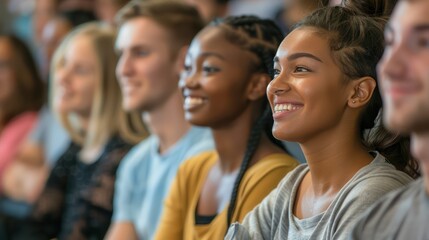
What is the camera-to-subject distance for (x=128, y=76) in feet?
8.57

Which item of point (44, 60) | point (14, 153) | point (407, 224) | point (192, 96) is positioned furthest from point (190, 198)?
point (44, 60)

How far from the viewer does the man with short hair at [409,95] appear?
1.20 meters

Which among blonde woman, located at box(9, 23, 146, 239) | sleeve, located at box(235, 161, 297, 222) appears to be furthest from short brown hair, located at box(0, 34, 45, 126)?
sleeve, located at box(235, 161, 297, 222)

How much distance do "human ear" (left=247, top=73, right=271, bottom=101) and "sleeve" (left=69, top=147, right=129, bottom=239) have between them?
89 centimetres

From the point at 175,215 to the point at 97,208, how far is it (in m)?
0.76

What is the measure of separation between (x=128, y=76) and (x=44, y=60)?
169 centimetres

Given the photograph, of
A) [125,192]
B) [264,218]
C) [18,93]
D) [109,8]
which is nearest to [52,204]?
[125,192]

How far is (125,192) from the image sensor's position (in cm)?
266

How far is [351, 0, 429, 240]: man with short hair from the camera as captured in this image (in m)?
1.20

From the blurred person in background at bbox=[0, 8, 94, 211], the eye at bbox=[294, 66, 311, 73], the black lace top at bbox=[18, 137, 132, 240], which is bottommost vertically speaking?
the blurred person in background at bbox=[0, 8, 94, 211]

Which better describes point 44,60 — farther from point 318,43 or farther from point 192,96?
point 318,43

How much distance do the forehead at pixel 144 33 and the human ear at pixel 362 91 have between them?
42.2 inches

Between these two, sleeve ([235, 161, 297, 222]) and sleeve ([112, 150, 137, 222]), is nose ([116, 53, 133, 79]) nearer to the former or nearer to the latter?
sleeve ([112, 150, 137, 222])

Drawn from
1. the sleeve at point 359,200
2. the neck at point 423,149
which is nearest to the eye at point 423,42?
the neck at point 423,149
